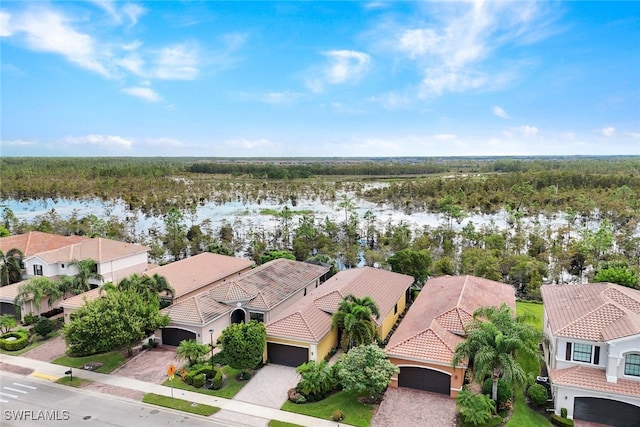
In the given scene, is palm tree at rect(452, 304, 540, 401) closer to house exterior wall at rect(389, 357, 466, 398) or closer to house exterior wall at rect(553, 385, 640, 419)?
house exterior wall at rect(389, 357, 466, 398)

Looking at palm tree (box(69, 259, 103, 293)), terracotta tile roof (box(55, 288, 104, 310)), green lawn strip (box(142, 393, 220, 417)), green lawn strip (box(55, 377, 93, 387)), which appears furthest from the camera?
palm tree (box(69, 259, 103, 293))

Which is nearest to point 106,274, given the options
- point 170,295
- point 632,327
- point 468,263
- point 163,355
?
point 170,295

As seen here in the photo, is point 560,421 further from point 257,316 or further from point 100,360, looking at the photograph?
point 100,360

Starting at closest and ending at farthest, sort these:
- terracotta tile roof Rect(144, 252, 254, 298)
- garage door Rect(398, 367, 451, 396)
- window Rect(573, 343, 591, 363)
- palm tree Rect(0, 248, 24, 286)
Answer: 1. window Rect(573, 343, 591, 363)
2. garage door Rect(398, 367, 451, 396)
3. terracotta tile roof Rect(144, 252, 254, 298)
4. palm tree Rect(0, 248, 24, 286)

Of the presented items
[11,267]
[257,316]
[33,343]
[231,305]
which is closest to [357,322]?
[257,316]

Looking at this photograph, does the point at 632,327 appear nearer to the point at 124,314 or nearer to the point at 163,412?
the point at 163,412

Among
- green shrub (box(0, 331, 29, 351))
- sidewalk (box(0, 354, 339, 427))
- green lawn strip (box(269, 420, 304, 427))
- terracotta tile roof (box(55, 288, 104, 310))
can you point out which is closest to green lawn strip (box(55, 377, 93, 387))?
sidewalk (box(0, 354, 339, 427))

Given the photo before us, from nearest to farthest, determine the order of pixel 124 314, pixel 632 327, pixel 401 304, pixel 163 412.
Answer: pixel 632 327, pixel 163 412, pixel 124 314, pixel 401 304
